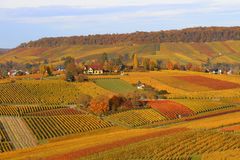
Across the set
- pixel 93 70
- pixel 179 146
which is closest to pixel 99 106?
pixel 179 146

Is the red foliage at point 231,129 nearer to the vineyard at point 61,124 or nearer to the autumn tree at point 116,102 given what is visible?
the vineyard at point 61,124

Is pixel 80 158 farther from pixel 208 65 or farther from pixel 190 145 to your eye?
pixel 208 65

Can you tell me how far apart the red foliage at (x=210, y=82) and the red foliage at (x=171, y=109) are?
96.0ft

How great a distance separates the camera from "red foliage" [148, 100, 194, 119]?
7576 centimetres

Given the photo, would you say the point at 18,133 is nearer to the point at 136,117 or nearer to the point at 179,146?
the point at 136,117

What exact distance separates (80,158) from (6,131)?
78.5 feet

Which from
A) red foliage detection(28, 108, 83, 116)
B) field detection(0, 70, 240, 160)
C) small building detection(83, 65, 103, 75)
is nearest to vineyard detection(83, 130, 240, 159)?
field detection(0, 70, 240, 160)

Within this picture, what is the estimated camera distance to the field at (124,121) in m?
43.8

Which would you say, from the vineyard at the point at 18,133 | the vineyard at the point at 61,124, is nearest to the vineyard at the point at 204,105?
the vineyard at the point at 61,124

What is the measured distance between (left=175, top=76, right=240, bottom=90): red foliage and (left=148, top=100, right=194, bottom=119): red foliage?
1152 inches

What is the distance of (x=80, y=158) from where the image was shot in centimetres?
4041

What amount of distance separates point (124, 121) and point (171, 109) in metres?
10.9

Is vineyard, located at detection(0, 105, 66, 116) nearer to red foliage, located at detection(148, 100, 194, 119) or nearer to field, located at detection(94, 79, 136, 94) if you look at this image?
red foliage, located at detection(148, 100, 194, 119)

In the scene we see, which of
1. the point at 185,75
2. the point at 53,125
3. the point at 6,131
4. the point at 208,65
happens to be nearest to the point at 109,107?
the point at 53,125
